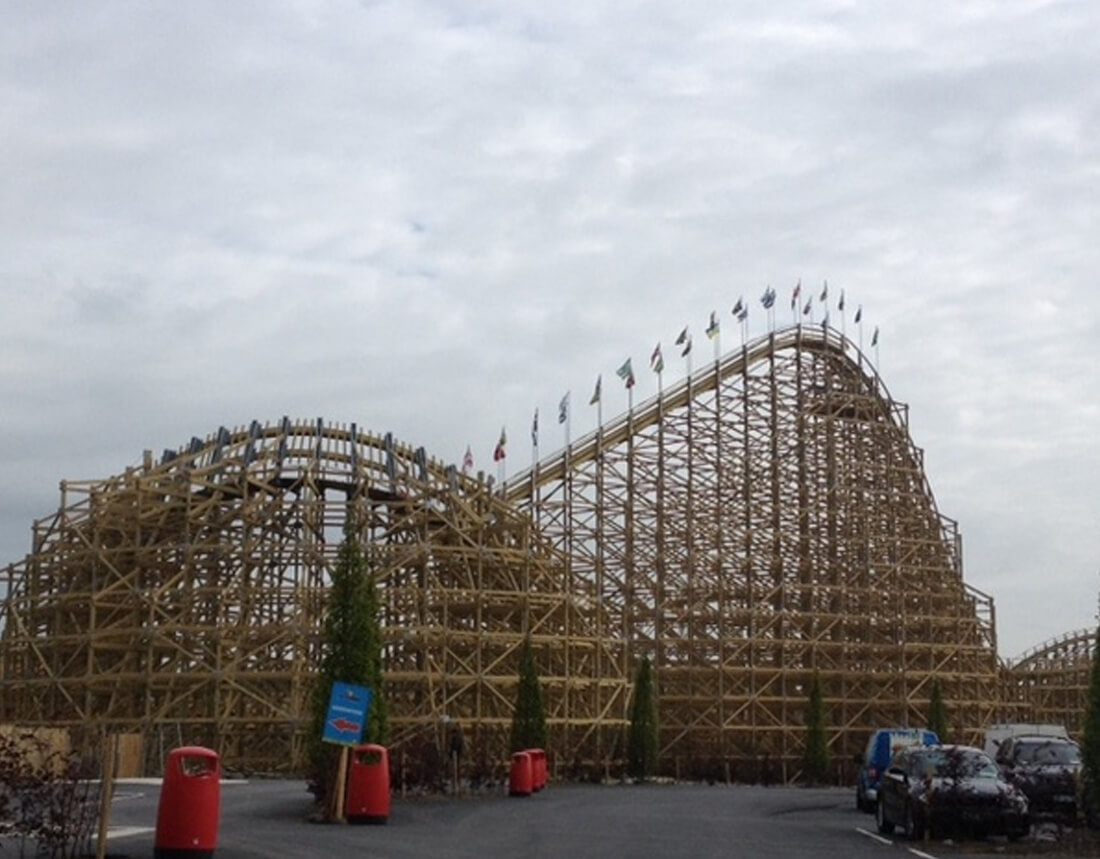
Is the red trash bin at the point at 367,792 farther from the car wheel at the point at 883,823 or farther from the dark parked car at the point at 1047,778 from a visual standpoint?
the dark parked car at the point at 1047,778

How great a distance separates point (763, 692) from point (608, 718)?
6.47m

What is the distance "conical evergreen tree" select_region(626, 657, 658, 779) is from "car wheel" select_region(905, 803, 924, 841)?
2268cm

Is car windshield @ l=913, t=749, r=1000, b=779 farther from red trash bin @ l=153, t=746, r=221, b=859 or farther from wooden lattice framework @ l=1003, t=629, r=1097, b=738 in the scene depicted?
wooden lattice framework @ l=1003, t=629, r=1097, b=738

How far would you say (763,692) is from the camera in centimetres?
5100

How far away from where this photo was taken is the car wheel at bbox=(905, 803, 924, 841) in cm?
2120

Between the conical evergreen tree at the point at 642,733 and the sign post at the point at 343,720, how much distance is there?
74.3 ft

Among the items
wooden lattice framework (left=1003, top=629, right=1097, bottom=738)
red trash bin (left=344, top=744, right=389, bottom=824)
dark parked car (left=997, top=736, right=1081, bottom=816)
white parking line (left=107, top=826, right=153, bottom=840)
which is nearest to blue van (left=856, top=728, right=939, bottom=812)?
dark parked car (left=997, top=736, right=1081, bottom=816)

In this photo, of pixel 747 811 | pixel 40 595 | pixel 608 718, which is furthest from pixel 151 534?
pixel 747 811

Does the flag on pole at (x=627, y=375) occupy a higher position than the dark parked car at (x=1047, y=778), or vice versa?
the flag on pole at (x=627, y=375)

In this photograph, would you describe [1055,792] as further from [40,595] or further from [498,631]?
[40,595]

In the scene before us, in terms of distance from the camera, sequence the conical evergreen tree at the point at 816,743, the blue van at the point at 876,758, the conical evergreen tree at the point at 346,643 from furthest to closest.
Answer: the conical evergreen tree at the point at 816,743, the blue van at the point at 876,758, the conical evergreen tree at the point at 346,643

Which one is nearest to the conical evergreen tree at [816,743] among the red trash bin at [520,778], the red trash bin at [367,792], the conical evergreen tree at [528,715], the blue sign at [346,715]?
the conical evergreen tree at [528,715]

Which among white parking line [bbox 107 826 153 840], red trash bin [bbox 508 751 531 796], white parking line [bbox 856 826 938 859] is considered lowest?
white parking line [bbox 107 826 153 840]

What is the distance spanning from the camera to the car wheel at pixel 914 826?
835 inches
